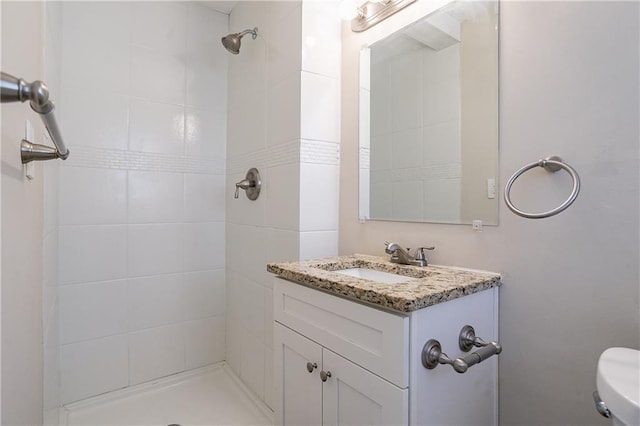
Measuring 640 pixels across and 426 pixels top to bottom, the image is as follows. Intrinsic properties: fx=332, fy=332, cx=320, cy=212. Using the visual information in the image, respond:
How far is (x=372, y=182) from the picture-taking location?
57.5 inches

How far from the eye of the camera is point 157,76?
6.25 feet

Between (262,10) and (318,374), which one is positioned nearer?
(318,374)

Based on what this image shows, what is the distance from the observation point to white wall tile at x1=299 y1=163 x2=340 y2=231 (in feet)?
4.81

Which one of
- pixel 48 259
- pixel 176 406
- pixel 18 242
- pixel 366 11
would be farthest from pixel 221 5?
pixel 176 406

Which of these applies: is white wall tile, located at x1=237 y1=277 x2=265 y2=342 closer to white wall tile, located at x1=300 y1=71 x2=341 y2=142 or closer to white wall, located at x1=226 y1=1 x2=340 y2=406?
white wall, located at x1=226 y1=1 x2=340 y2=406

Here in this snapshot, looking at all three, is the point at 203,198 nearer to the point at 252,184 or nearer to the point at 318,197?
the point at 252,184

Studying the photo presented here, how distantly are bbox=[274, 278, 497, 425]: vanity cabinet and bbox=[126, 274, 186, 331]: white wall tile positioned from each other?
1.09m

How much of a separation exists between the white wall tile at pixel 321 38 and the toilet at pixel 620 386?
1393 mm

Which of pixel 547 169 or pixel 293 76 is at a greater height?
pixel 293 76

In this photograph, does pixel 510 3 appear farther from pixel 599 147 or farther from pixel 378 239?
pixel 378 239

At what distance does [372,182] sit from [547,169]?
67 centimetres

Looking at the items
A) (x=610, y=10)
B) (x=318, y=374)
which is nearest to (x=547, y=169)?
(x=610, y=10)

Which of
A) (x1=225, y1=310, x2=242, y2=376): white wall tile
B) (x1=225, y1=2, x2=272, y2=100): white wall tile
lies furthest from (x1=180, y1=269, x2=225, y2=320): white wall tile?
(x1=225, y1=2, x2=272, y2=100): white wall tile

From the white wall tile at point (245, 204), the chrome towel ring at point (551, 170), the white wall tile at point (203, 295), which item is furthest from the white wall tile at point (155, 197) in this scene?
the chrome towel ring at point (551, 170)
